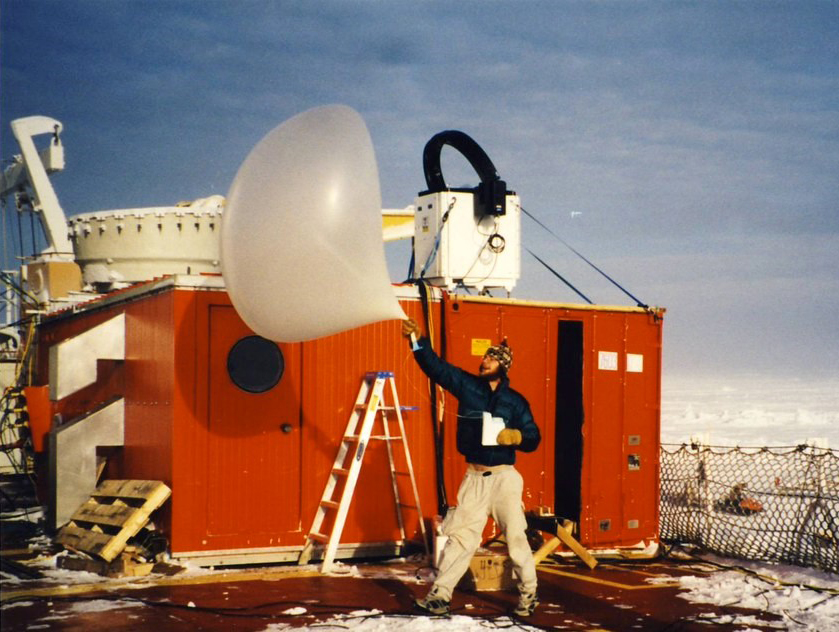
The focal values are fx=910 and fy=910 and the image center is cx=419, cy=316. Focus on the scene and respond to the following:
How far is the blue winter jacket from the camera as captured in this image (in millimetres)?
7832

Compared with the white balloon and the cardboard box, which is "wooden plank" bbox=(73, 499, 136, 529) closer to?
the white balloon

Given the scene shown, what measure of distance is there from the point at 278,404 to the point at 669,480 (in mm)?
6023

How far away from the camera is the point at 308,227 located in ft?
23.2

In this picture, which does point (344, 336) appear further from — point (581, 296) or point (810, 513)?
point (810, 513)

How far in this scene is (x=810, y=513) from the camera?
10.7m

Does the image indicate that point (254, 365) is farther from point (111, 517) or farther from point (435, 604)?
point (435, 604)

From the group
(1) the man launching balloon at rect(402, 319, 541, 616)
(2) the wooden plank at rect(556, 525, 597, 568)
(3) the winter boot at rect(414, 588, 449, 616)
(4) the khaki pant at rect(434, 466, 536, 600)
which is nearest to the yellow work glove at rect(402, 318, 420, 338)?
(1) the man launching balloon at rect(402, 319, 541, 616)

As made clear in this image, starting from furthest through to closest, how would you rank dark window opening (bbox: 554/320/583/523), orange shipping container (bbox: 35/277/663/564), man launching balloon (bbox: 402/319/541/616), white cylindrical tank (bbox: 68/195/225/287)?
white cylindrical tank (bbox: 68/195/225/287) < dark window opening (bbox: 554/320/583/523) < orange shipping container (bbox: 35/277/663/564) < man launching balloon (bbox: 402/319/541/616)

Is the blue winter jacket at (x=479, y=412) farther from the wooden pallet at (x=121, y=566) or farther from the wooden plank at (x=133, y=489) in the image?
the wooden pallet at (x=121, y=566)

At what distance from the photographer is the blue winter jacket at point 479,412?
783cm

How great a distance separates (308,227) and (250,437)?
3570 millimetres

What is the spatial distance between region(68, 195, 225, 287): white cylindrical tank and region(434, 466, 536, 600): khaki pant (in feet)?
33.2

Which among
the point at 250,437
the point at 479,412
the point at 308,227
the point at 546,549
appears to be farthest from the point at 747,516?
the point at 308,227

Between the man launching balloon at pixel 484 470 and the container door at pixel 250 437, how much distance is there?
8.92 ft
